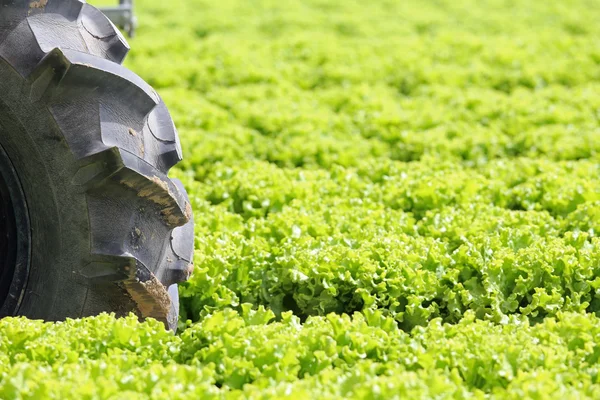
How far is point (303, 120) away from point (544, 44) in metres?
5.38

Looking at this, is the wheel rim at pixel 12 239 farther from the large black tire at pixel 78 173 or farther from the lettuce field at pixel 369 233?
the lettuce field at pixel 369 233

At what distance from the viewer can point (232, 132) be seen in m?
8.00

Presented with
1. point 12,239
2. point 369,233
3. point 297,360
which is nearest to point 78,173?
point 12,239

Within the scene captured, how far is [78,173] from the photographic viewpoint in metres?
3.49

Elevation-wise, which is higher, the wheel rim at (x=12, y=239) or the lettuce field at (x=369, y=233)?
the wheel rim at (x=12, y=239)

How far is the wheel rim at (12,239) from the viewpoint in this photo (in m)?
3.60

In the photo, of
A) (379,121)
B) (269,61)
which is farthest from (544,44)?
(379,121)

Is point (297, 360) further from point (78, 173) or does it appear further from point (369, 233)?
point (369, 233)

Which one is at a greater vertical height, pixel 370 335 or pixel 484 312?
pixel 370 335

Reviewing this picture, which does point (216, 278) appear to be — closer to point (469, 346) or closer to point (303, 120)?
point (469, 346)

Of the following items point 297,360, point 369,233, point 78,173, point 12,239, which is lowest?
point 369,233

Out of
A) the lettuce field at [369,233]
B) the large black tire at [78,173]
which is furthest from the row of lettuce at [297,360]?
the large black tire at [78,173]

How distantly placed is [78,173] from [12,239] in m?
0.47

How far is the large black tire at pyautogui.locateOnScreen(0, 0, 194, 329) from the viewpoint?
3.46m
